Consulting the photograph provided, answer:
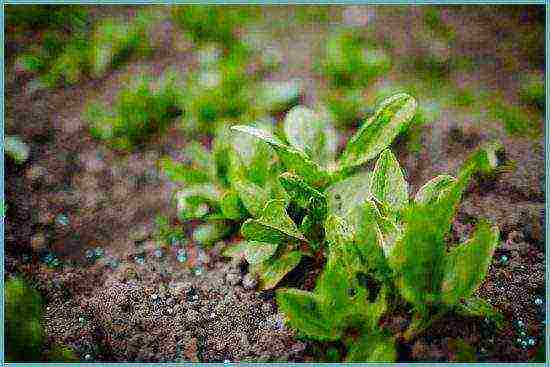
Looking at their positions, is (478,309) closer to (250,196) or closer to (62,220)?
(250,196)

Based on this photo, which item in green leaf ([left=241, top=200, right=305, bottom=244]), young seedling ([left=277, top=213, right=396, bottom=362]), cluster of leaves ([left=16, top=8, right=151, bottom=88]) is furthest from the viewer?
cluster of leaves ([left=16, top=8, right=151, bottom=88])

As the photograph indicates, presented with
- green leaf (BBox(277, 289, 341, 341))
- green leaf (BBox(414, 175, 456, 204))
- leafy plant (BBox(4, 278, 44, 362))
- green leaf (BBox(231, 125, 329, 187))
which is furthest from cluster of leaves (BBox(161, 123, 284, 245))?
leafy plant (BBox(4, 278, 44, 362))

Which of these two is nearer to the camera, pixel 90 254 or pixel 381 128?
pixel 381 128

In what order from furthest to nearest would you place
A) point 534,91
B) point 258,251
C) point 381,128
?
1. point 534,91
2. point 381,128
3. point 258,251

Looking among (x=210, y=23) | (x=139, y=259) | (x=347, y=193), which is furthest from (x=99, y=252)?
(x=210, y=23)

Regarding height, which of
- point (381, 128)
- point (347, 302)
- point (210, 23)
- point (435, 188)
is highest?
point (210, 23)

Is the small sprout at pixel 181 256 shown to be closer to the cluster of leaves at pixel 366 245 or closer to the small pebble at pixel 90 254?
the cluster of leaves at pixel 366 245

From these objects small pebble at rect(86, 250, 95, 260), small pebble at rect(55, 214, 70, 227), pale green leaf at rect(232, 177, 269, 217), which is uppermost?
pale green leaf at rect(232, 177, 269, 217)

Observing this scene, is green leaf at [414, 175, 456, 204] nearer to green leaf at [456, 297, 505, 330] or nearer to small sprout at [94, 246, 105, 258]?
green leaf at [456, 297, 505, 330]
